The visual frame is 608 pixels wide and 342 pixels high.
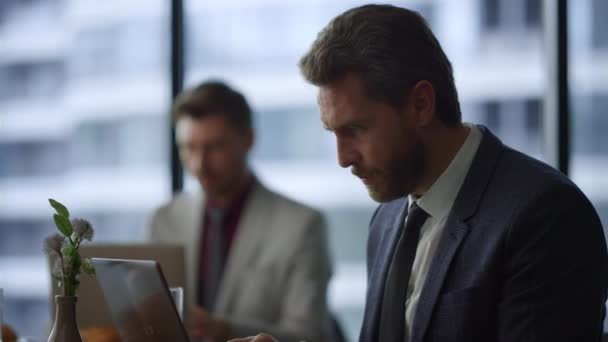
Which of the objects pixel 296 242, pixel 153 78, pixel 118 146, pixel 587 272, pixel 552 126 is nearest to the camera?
pixel 587 272

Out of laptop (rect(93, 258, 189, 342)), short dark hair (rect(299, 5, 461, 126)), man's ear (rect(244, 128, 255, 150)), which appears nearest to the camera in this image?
laptop (rect(93, 258, 189, 342))

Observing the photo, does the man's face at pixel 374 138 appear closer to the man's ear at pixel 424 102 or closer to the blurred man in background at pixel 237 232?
the man's ear at pixel 424 102

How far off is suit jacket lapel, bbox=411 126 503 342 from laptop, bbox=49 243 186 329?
2.95 feet

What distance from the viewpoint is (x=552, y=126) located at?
382 cm

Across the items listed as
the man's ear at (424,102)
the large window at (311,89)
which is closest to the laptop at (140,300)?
the man's ear at (424,102)

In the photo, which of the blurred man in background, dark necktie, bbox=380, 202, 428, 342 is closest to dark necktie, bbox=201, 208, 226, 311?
the blurred man in background

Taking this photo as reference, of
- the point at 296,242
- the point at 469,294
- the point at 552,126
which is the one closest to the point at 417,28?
the point at 469,294

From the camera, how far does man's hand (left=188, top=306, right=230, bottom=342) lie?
2.61 meters

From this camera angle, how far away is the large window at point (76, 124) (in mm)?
4398

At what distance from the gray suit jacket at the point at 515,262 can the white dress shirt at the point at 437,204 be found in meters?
0.04

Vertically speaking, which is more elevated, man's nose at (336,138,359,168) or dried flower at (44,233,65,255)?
man's nose at (336,138,359,168)

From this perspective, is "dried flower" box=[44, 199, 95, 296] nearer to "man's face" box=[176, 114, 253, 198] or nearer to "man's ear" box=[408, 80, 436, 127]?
"man's ear" box=[408, 80, 436, 127]

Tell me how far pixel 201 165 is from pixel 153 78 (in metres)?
1.07

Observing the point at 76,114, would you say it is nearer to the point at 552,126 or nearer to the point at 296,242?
the point at 296,242
